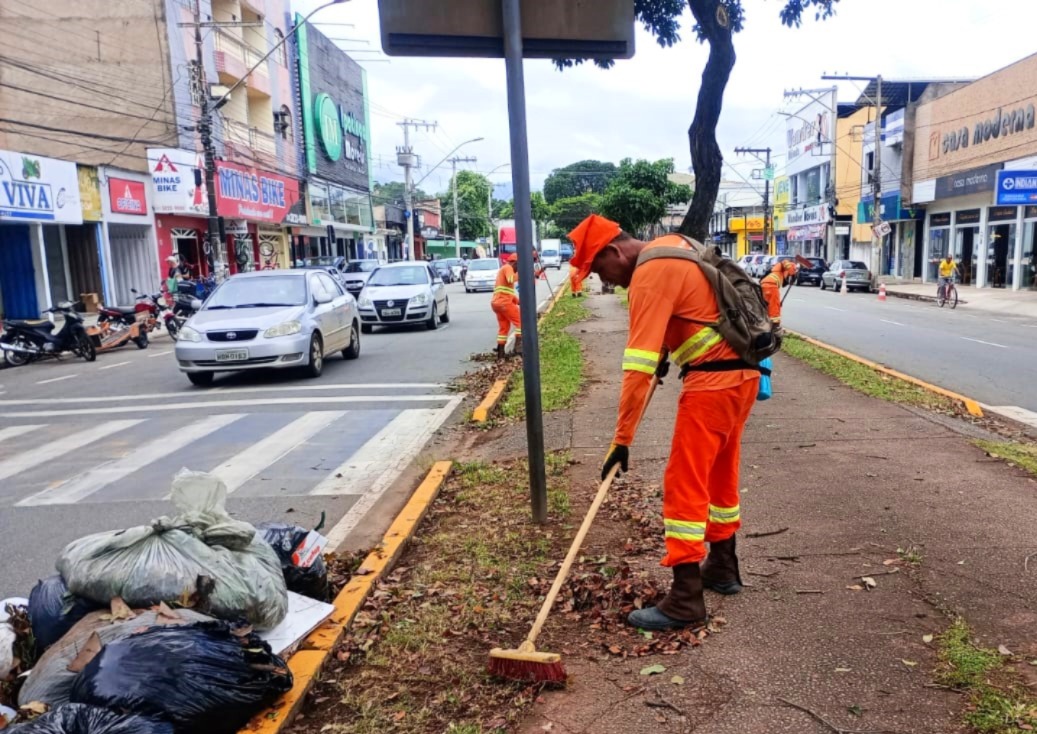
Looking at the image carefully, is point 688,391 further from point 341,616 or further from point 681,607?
point 341,616

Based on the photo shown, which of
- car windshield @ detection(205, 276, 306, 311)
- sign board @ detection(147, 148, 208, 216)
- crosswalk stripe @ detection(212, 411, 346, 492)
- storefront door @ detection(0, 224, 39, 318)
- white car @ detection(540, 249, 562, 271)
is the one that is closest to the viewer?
crosswalk stripe @ detection(212, 411, 346, 492)

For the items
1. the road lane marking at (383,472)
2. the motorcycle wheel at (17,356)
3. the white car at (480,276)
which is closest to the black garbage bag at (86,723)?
the road lane marking at (383,472)

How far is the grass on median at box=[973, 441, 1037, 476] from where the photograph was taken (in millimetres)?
5660

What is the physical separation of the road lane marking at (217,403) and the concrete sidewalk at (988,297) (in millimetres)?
18030

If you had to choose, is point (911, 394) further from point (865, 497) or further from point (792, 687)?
point (792, 687)

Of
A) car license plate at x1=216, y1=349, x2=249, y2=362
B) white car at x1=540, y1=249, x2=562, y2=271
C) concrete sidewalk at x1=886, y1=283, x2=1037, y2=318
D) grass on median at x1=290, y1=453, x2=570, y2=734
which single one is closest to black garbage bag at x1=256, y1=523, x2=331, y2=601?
grass on median at x1=290, y1=453, x2=570, y2=734

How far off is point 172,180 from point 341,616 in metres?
25.2

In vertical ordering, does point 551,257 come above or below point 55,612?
above

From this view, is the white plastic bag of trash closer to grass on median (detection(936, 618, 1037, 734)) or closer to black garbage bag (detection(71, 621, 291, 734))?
black garbage bag (detection(71, 621, 291, 734))

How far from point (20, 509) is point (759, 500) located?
16.4ft

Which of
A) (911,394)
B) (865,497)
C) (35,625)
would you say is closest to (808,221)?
(911,394)

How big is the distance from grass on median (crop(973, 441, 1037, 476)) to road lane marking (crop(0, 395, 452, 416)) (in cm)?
567

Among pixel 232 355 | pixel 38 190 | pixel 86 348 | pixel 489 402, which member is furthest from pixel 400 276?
pixel 489 402

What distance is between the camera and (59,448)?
24.6 feet
